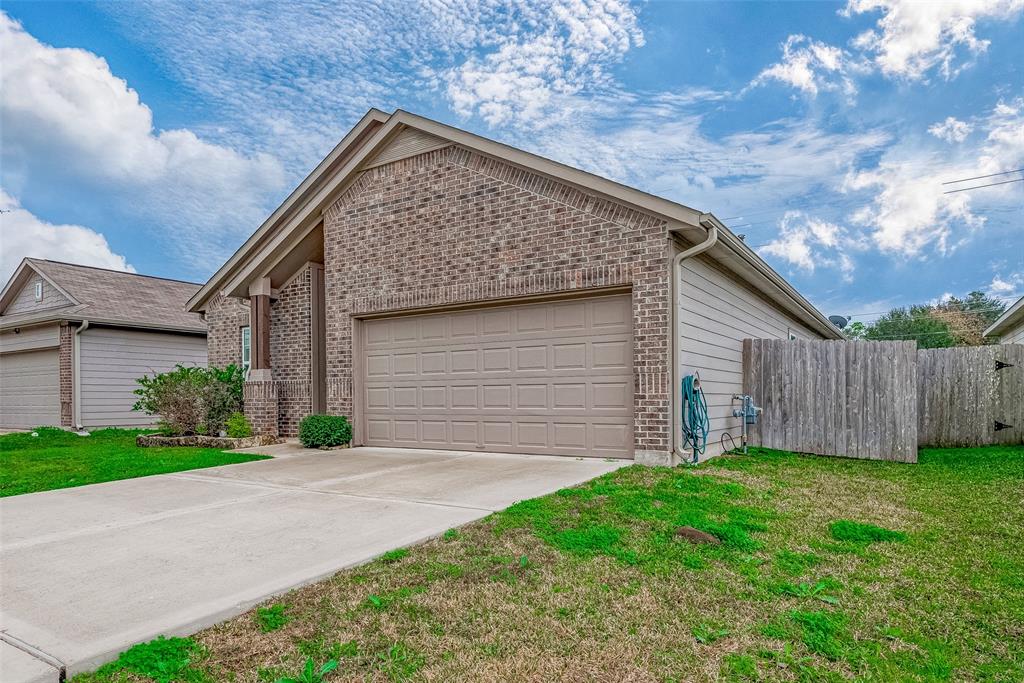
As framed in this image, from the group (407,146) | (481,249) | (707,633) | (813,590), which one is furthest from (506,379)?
(707,633)

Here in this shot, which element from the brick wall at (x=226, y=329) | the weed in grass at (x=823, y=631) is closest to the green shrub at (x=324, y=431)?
the brick wall at (x=226, y=329)

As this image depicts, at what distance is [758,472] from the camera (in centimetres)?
786

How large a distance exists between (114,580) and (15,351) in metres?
20.5

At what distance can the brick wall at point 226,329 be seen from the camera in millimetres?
14305

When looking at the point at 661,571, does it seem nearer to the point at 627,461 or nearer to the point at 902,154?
the point at 627,461

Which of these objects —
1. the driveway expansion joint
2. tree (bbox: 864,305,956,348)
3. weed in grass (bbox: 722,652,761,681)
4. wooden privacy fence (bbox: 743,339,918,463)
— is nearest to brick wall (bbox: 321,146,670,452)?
wooden privacy fence (bbox: 743,339,918,463)

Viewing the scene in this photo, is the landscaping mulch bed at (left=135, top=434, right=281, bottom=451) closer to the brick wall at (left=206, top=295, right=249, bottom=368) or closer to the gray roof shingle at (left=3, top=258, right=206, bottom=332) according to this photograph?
the brick wall at (left=206, top=295, right=249, bottom=368)

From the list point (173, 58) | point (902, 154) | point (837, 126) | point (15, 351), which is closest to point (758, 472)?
point (173, 58)

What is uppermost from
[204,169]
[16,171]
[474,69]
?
[474,69]

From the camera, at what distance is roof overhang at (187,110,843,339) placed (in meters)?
8.05

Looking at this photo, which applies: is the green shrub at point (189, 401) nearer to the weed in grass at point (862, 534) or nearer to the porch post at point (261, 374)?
the porch post at point (261, 374)

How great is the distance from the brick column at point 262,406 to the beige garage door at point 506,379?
7.80 feet

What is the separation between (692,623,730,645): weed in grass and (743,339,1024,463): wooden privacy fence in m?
8.35

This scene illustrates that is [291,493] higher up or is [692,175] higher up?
[692,175]
